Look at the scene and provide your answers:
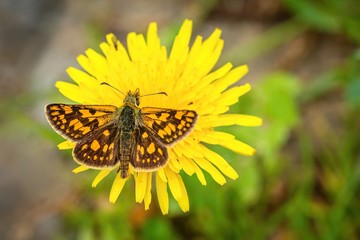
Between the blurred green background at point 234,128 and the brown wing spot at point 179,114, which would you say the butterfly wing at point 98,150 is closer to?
the brown wing spot at point 179,114

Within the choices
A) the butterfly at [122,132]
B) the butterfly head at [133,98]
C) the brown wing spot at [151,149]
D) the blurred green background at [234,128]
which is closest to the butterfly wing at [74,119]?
the butterfly at [122,132]

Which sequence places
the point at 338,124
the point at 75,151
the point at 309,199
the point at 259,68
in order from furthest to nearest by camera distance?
the point at 259,68 → the point at 338,124 → the point at 309,199 → the point at 75,151

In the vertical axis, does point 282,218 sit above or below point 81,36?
below

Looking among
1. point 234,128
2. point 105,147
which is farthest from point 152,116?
point 234,128

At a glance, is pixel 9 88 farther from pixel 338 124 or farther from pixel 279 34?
pixel 338 124

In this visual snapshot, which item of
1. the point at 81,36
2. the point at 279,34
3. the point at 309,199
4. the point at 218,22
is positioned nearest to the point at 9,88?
the point at 81,36

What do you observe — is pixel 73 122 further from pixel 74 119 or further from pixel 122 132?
pixel 122 132
